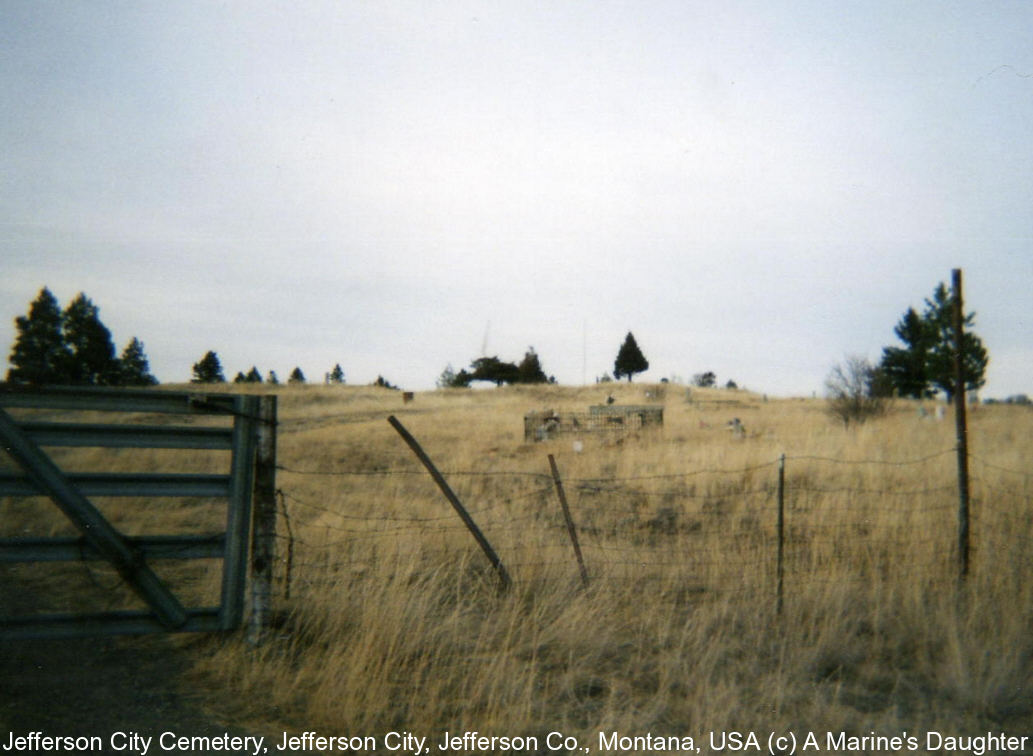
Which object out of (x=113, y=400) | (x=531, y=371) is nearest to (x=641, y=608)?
(x=113, y=400)

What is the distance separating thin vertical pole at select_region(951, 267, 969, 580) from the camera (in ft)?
20.5

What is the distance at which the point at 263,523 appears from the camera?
171 inches

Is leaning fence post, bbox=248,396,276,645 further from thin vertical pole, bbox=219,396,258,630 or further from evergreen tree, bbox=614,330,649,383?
evergreen tree, bbox=614,330,649,383

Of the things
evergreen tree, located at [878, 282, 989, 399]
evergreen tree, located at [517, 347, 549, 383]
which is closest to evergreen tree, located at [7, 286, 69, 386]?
evergreen tree, located at [517, 347, 549, 383]

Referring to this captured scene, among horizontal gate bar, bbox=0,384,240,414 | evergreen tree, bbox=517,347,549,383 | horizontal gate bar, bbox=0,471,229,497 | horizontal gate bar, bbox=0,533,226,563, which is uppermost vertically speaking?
evergreen tree, bbox=517,347,549,383

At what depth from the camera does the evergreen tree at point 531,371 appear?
64750mm

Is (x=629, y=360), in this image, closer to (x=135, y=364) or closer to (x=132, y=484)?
(x=135, y=364)

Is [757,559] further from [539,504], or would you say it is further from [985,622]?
[539,504]

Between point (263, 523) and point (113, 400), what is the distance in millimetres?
1187

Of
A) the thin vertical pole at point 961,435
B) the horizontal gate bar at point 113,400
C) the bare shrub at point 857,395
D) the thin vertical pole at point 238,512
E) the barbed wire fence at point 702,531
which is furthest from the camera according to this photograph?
the bare shrub at point 857,395

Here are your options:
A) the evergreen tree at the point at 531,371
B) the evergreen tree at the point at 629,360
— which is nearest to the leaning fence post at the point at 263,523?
the evergreen tree at the point at 531,371

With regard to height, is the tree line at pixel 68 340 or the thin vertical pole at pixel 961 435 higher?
the tree line at pixel 68 340

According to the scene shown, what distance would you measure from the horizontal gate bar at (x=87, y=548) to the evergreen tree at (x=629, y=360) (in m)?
67.0

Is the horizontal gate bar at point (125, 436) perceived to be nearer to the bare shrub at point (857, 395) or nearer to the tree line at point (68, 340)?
the bare shrub at point (857, 395)
